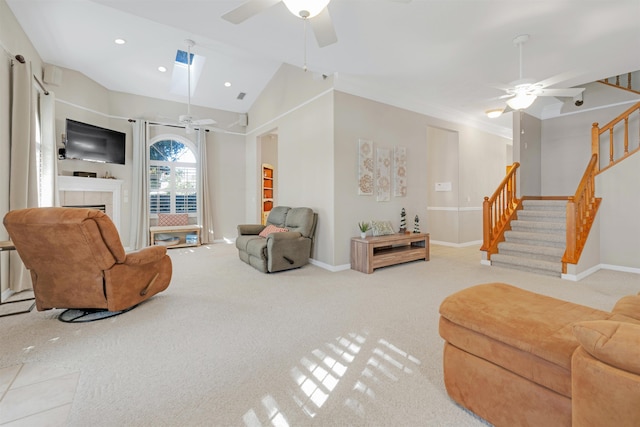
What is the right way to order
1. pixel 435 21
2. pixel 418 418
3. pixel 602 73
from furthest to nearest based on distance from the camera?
pixel 602 73
pixel 435 21
pixel 418 418

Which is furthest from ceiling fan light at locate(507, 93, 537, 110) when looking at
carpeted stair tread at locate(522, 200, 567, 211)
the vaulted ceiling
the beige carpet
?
carpeted stair tread at locate(522, 200, 567, 211)

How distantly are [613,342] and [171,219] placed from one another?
7.35 m

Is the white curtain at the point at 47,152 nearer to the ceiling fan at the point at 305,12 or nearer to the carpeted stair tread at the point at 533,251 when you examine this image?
the ceiling fan at the point at 305,12

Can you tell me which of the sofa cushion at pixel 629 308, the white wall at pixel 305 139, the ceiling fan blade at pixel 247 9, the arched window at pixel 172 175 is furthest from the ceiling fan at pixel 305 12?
the arched window at pixel 172 175

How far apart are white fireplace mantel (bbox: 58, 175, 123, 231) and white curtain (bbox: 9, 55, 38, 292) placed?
6.96ft

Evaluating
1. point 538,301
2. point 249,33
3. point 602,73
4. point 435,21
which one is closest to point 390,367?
point 538,301

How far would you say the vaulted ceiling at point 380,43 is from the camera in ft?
9.67

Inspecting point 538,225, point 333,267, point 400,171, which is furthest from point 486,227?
point 333,267

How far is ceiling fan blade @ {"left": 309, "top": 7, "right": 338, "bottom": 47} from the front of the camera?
2.21 m

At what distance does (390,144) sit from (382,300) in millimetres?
2980

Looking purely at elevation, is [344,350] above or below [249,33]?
below

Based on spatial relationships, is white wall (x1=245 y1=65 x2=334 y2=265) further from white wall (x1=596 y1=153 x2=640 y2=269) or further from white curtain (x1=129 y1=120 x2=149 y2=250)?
white wall (x1=596 y1=153 x2=640 y2=269)

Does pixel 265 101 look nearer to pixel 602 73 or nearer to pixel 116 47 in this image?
pixel 116 47

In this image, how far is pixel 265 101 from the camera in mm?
6676
